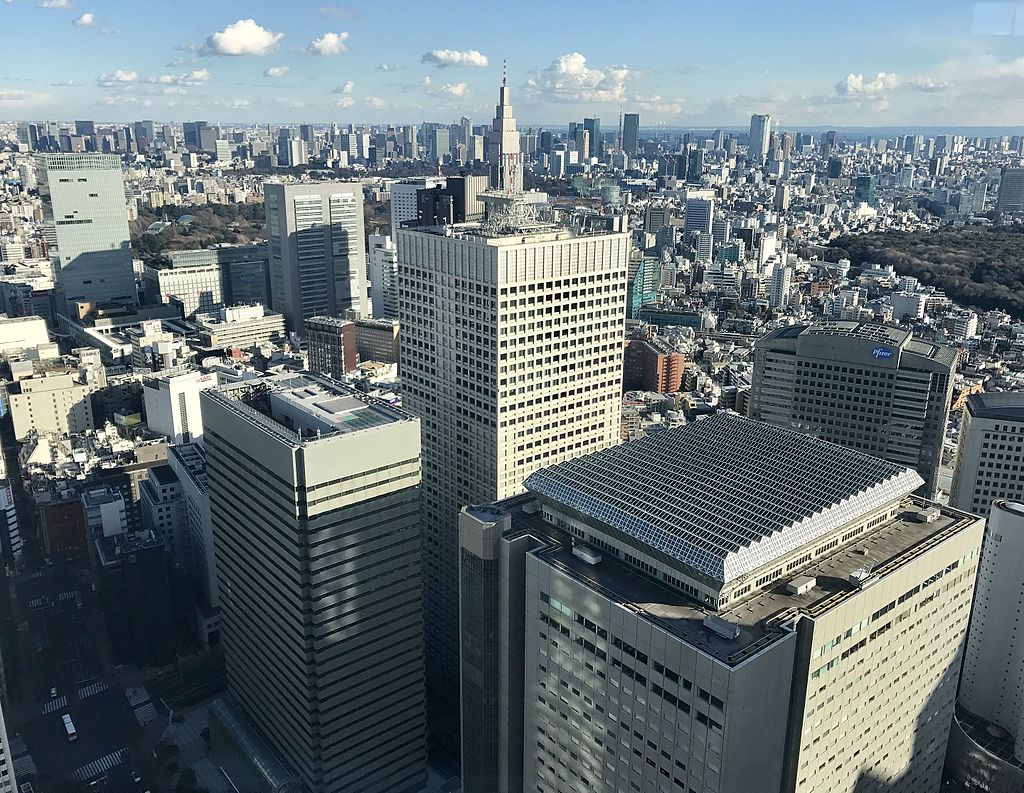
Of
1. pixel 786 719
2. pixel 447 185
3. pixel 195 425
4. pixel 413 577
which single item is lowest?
pixel 195 425

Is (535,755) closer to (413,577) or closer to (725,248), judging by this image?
(413,577)

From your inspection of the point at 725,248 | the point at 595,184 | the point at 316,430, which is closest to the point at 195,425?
the point at 316,430

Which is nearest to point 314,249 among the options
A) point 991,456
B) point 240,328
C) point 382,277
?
point 382,277

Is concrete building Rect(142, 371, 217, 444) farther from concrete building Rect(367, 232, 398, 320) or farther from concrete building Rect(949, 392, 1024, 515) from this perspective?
concrete building Rect(949, 392, 1024, 515)

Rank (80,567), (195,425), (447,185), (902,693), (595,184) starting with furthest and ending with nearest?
1. (595,184)
2. (447,185)
3. (195,425)
4. (80,567)
5. (902,693)

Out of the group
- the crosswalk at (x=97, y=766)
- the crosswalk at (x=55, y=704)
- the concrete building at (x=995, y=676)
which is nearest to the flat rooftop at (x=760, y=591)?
the concrete building at (x=995, y=676)

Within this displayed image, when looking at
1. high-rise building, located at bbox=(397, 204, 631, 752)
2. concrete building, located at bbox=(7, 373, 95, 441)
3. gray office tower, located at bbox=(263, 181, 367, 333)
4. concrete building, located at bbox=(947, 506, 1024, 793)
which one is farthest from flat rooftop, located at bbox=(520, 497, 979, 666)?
gray office tower, located at bbox=(263, 181, 367, 333)

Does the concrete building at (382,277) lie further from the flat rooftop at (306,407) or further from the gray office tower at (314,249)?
the flat rooftop at (306,407)
